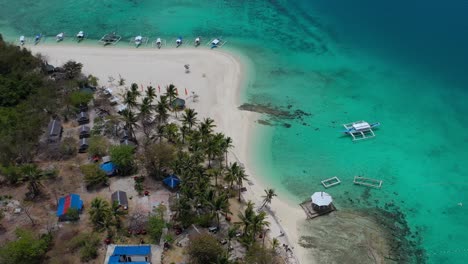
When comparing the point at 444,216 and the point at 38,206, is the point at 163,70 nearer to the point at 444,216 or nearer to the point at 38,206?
the point at 38,206

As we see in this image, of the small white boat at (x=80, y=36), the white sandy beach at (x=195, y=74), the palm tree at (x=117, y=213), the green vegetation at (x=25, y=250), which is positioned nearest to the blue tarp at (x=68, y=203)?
the green vegetation at (x=25, y=250)

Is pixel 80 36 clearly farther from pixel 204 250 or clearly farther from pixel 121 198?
pixel 204 250

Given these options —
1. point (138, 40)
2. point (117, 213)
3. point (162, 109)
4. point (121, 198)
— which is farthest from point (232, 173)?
point (138, 40)

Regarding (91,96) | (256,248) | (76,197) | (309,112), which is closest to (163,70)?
(91,96)

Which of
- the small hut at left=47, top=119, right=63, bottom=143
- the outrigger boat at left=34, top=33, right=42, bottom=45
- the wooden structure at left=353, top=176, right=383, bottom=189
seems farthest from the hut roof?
the wooden structure at left=353, top=176, right=383, bottom=189

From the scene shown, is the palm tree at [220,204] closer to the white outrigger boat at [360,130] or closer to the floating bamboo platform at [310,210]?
the floating bamboo platform at [310,210]

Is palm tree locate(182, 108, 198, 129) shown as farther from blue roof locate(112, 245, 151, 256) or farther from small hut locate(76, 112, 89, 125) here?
blue roof locate(112, 245, 151, 256)
